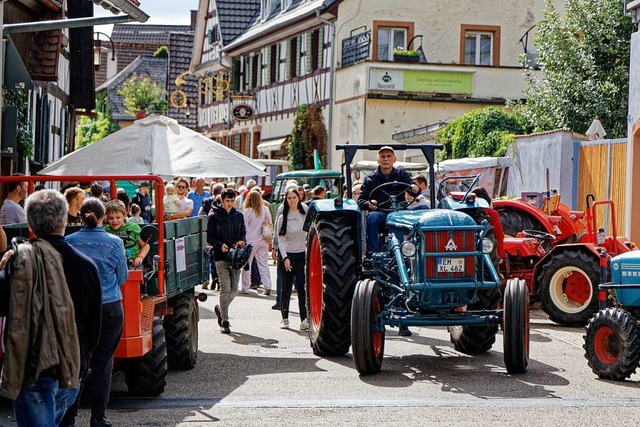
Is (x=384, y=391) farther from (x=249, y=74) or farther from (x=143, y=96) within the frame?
(x=143, y=96)

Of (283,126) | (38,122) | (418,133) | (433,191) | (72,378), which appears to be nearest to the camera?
(72,378)

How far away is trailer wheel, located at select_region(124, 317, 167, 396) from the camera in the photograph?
435 inches

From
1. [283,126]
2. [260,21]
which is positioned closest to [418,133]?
[283,126]

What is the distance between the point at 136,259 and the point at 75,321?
3947 millimetres

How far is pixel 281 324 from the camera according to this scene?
664 inches

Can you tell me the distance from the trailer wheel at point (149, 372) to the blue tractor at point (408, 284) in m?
1.79

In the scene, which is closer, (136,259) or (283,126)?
(136,259)

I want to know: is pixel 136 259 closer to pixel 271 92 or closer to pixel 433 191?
pixel 433 191

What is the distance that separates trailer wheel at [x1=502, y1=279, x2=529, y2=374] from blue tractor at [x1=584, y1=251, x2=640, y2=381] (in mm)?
596

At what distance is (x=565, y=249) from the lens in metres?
17.5

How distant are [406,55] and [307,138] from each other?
6.35m

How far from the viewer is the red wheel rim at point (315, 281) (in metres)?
14.7

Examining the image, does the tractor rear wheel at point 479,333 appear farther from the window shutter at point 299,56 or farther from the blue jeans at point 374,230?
the window shutter at point 299,56

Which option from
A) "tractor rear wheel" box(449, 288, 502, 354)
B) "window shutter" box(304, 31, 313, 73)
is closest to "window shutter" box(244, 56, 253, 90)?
"window shutter" box(304, 31, 313, 73)
